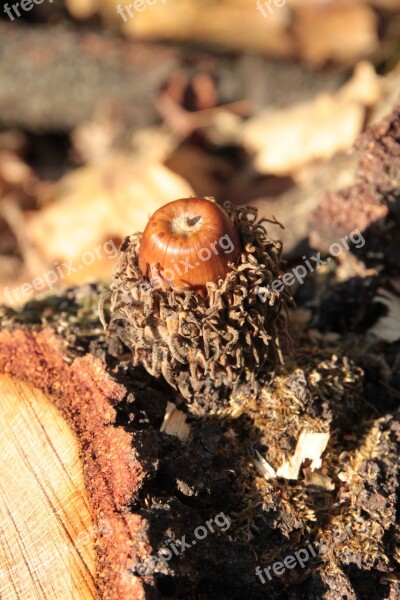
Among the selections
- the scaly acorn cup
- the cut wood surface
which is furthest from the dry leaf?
the cut wood surface

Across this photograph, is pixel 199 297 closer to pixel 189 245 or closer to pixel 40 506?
pixel 189 245

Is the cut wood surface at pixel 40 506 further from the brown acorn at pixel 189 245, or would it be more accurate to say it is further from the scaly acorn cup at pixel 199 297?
the brown acorn at pixel 189 245

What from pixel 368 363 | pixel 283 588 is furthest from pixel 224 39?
pixel 283 588

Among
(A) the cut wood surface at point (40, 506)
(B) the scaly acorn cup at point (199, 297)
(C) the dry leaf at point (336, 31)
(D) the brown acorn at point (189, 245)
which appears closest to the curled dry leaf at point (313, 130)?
(C) the dry leaf at point (336, 31)

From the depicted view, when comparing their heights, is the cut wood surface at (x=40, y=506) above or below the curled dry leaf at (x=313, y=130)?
above

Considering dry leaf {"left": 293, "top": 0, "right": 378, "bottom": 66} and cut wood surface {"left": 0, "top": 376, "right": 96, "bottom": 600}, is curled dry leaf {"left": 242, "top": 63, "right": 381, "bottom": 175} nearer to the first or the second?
dry leaf {"left": 293, "top": 0, "right": 378, "bottom": 66}

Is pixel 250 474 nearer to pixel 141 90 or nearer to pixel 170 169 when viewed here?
pixel 170 169
